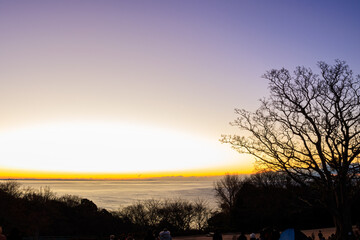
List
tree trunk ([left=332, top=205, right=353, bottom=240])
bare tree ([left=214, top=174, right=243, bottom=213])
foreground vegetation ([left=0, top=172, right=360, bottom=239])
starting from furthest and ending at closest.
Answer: bare tree ([left=214, top=174, right=243, bottom=213]) → foreground vegetation ([left=0, top=172, right=360, bottom=239]) → tree trunk ([left=332, top=205, right=353, bottom=240])

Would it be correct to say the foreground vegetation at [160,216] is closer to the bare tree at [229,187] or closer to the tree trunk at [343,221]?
the bare tree at [229,187]

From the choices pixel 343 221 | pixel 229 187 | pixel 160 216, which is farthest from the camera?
pixel 229 187

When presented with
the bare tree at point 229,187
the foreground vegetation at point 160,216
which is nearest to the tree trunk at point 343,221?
the foreground vegetation at point 160,216

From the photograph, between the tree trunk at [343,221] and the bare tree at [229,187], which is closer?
the tree trunk at [343,221]

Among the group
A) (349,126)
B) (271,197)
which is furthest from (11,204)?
(349,126)

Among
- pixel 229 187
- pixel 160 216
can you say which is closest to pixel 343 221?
pixel 160 216

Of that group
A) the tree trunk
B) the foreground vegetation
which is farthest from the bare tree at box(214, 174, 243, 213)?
the tree trunk

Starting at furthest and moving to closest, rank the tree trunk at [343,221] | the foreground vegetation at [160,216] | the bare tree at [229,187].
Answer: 1. the bare tree at [229,187]
2. the foreground vegetation at [160,216]
3. the tree trunk at [343,221]

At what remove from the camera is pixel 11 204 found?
117 feet

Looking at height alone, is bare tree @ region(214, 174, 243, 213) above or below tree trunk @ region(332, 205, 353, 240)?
below

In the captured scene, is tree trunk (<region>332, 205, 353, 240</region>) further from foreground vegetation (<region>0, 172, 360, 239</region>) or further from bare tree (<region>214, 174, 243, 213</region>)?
bare tree (<region>214, 174, 243, 213</region>)

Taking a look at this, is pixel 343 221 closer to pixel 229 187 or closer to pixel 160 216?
pixel 160 216

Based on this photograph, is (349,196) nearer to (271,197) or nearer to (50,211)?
(271,197)

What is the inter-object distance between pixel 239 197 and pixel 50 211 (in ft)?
92.0
